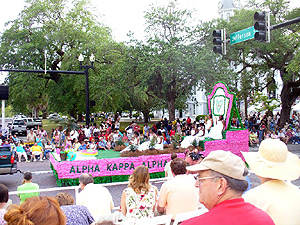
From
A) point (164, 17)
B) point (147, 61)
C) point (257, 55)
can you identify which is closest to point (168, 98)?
point (147, 61)

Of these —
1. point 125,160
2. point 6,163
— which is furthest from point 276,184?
point 6,163

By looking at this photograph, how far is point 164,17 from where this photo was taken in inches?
1070

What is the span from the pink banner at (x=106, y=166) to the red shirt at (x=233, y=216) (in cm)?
1023

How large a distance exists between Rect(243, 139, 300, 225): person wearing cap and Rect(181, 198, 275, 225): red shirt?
36.4 inches

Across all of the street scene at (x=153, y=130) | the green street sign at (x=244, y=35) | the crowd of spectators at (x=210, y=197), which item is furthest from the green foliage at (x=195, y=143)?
the crowd of spectators at (x=210, y=197)

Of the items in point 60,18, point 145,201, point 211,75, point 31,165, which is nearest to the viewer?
point 145,201

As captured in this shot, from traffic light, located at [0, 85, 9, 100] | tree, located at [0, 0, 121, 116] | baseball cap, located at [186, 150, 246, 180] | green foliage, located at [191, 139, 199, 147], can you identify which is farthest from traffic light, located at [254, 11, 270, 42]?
tree, located at [0, 0, 121, 116]

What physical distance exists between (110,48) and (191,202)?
26492 mm

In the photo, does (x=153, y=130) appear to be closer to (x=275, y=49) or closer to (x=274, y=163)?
(x=275, y=49)

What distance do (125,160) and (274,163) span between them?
9784 mm

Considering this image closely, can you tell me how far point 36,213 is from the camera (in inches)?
90.5

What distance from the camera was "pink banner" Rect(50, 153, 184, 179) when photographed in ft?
38.7

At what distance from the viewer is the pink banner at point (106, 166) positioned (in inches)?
464

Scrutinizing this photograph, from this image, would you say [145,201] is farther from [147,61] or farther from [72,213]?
[147,61]
